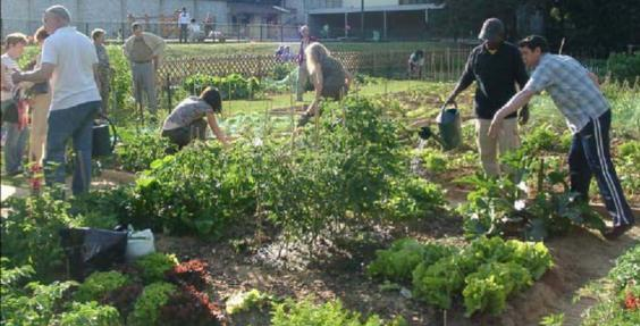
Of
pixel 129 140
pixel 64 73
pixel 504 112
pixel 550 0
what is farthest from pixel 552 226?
pixel 550 0

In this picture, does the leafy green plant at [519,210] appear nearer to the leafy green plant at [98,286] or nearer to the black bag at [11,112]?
the leafy green plant at [98,286]

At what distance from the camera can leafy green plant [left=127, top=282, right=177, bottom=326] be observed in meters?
4.50

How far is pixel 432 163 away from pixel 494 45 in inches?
73.3

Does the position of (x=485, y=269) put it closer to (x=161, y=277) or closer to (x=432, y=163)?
(x=161, y=277)

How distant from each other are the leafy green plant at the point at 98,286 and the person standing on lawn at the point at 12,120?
2.88 ft

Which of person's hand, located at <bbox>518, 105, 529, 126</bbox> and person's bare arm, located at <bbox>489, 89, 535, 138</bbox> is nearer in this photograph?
person's bare arm, located at <bbox>489, 89, 535, 138</bbox>

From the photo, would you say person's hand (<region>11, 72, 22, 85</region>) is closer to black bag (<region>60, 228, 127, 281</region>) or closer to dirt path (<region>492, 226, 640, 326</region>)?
black bag (<region>60, 228, 127, 281</region>)

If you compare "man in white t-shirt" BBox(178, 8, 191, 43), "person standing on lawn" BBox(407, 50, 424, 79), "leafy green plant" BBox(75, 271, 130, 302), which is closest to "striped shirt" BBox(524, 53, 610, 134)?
"leafy green plant" BBox(75, 271, 130, 302)

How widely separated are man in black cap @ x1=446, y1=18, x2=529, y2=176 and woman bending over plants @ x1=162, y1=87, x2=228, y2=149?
2358 millimetres

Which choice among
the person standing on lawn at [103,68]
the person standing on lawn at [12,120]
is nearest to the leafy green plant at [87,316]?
the person standing on lawn at [12,120]

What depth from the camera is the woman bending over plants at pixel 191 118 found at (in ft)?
27.3

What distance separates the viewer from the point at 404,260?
17.5 feet

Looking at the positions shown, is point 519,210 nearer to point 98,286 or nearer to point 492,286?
point 492,286

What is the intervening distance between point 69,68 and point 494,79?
3567 millimetres
